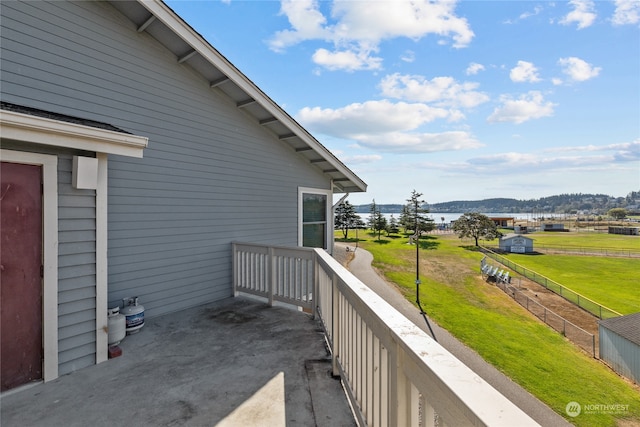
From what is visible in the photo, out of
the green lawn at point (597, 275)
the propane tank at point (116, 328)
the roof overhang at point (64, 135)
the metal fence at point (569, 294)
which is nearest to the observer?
the roof overhang at point (64, 135)

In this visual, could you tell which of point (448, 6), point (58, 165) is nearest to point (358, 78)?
point (448, 6)

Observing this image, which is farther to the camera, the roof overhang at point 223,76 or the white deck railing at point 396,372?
the roof overhang at point 223,76

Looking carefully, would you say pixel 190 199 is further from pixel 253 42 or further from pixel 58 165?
pixel 253 42

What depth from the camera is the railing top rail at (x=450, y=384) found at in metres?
0.60

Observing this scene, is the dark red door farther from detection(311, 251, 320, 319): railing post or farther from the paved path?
the paved path

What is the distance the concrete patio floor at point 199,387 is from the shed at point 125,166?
1.24 ft

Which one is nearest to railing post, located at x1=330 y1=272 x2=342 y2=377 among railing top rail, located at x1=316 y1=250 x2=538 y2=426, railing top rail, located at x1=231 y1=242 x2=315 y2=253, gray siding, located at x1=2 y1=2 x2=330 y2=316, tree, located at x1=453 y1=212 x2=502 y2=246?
railing top rail, located at x1=316 y1=250 x2=538 y2=426

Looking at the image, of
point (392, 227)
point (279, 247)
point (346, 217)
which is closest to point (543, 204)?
point (392, 227)

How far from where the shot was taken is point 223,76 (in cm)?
494

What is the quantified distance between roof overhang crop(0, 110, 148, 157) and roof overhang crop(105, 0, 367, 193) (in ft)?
6.74

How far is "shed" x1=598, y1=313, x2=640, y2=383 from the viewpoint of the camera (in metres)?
14.0

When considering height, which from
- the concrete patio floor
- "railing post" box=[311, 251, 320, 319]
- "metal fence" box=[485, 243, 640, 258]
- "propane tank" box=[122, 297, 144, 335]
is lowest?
"metal fence" box=[485, 243, 640, 258]

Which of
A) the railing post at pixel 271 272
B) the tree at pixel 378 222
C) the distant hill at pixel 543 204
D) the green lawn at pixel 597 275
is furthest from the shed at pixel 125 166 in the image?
the distant hill at pixel 543 204

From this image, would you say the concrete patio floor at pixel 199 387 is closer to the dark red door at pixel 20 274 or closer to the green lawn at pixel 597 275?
the dark red door at pixel 20 274
